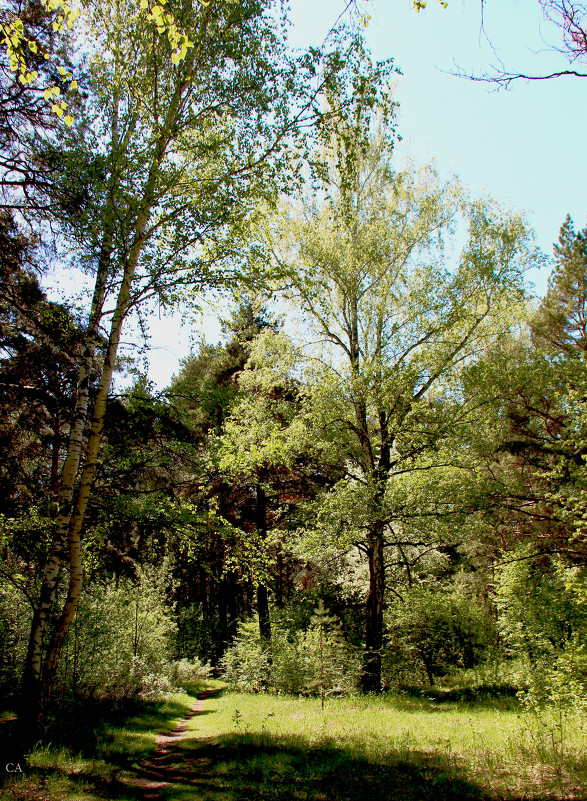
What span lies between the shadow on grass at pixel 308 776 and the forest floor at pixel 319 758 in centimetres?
1

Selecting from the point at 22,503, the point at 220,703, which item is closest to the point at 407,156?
the point at 22,503

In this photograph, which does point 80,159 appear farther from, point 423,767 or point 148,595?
point 148,595

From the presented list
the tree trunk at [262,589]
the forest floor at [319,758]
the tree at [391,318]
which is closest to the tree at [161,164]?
the forest floor at [319,758]

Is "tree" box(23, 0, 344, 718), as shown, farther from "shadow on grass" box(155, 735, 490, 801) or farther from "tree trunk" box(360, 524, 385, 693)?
"tree trunk" box(360, 524, 385, 693)

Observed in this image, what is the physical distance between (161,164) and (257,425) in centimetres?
665

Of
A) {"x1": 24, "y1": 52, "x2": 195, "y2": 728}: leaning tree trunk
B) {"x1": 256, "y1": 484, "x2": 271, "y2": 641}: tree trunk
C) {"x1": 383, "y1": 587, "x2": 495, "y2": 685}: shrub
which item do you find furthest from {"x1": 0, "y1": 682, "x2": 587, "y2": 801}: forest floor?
{"x1": 256, "y1": 484, "x2": 271, "y2": 641}: tree trunk

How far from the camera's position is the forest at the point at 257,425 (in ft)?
20.0

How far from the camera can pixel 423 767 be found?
5434 millimetres

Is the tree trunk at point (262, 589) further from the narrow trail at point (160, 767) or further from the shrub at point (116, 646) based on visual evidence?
the narrow trail at point (160, 767)

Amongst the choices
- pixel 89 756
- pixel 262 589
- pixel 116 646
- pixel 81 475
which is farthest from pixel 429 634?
pixel 81 475

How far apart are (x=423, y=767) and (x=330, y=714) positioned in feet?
12.6

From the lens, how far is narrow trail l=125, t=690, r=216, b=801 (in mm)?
5426

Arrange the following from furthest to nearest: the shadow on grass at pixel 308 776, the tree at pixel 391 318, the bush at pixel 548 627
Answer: the tree at pixel 391 318 < the bush at pixel 548 627 < the shadow on grass at pixel 308 776

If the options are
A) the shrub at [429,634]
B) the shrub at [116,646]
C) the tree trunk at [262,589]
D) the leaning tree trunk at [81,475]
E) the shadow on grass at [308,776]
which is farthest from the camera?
the tree trunk at [262,589]
